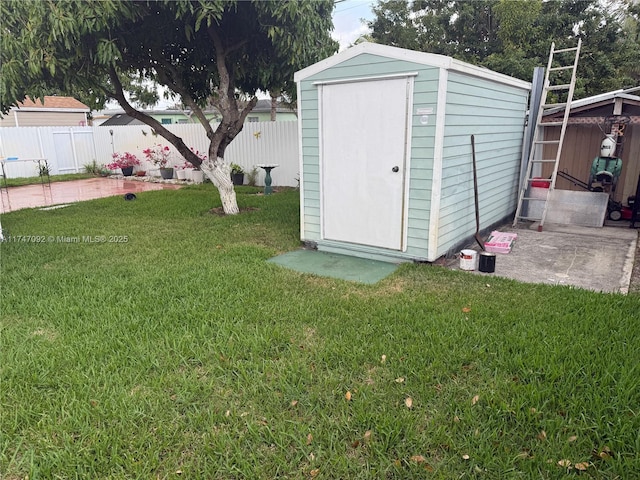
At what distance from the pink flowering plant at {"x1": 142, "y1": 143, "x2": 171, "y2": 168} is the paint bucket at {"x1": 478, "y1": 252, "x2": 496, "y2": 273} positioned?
10.7m

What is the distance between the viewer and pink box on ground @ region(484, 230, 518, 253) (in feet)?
16.0

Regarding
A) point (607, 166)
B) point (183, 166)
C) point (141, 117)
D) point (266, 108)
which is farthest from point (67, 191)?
point (266, 108)

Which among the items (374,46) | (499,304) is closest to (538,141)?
(374,46)

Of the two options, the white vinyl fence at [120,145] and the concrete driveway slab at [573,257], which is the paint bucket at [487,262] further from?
the white vinyl fence at [120,145]

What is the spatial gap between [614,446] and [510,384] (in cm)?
52

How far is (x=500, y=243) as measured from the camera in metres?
4.96

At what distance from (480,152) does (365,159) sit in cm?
146

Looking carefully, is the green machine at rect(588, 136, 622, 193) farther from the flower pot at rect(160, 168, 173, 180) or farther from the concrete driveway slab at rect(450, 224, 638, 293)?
the flower pot at rect(160, 168, 173, 180)

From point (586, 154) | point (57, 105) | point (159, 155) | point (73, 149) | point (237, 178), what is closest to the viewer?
point (586, 154)

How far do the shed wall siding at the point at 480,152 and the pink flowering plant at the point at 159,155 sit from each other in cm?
973

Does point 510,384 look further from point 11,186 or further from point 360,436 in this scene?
point 11,186

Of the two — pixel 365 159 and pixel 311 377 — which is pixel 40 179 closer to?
pixel 365 159

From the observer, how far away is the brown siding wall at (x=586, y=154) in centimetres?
645

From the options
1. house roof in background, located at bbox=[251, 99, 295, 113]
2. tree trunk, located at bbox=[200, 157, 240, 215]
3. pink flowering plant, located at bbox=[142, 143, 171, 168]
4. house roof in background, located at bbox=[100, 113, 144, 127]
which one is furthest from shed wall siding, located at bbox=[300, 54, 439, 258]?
house roof in background, located at bbox=[100, 113, 144, 127]
